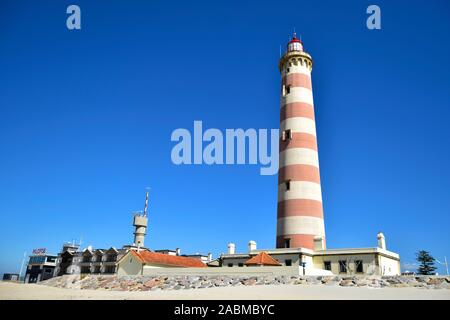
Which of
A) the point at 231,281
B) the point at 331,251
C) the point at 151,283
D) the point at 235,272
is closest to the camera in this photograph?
the point at 231,281

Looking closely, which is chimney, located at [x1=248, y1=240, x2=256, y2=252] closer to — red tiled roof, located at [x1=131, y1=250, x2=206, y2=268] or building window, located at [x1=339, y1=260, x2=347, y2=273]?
building window, located at [x1=339, y1=260, x2=347, y2=273]

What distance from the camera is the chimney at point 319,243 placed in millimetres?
28125

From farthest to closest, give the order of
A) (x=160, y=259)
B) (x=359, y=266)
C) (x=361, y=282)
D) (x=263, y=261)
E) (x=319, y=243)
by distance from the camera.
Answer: (x=160, y=259) → (x=319, y=243) → (x=359, y=266) → (x=263, y=261) → (x=361, y=282)

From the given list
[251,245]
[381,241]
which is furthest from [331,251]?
[251,245]

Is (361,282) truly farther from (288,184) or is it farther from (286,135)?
(286,135)

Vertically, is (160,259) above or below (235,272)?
above

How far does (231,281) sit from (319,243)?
376 inches

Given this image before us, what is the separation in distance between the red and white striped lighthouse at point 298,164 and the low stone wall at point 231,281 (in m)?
7.20

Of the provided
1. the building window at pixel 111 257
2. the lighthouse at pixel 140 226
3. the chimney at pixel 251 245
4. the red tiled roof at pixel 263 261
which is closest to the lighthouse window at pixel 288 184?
the red tiled roof at pixel 263 261

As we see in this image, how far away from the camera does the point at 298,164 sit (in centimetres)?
2975

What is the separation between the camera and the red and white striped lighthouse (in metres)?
28.3

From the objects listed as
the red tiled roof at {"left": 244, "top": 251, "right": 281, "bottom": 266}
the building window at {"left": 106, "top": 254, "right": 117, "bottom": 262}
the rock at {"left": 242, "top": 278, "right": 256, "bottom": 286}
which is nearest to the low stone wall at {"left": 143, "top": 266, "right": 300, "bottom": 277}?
the rock at {"left": 242, "top": 278, "right": 256, "bottom": 286}

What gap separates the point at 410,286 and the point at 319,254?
11.5 meters
